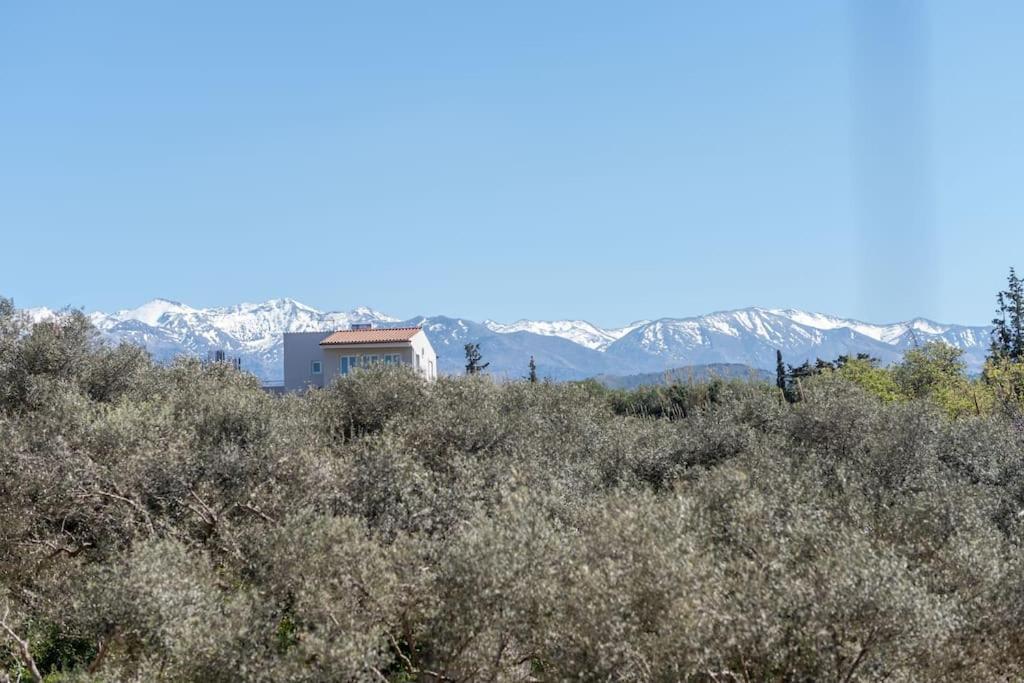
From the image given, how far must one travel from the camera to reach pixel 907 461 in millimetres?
25688

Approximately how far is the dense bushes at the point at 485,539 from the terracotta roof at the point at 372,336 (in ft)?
143

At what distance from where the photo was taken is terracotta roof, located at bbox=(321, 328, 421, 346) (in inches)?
3002

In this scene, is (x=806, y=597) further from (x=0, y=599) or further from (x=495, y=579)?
(x=0, y=599)

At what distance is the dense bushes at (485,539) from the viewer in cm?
1366

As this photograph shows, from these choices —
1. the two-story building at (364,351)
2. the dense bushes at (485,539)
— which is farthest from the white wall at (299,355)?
the dense bushes at (485,539)

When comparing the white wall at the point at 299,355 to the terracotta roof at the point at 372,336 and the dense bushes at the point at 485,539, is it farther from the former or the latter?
the dense bushes at the point at 485,539

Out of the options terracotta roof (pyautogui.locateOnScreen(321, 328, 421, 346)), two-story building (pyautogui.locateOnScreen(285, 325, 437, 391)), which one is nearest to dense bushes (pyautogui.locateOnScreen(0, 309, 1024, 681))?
two-story building (pyautogui.locateOnScreen(285, 325, 437, 391))

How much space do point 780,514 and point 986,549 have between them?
159 inches

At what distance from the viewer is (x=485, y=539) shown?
15.9m

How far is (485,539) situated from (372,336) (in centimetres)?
6345

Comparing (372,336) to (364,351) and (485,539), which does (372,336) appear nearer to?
(364,351)

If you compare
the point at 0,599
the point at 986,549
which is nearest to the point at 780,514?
the point at 986,549

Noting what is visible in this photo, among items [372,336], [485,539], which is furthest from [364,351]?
[485,539]

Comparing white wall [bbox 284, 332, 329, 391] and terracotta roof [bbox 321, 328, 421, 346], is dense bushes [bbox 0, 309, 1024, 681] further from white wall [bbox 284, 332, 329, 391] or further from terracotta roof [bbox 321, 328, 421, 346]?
white wall [bbox 284, 332, 329, 391]
